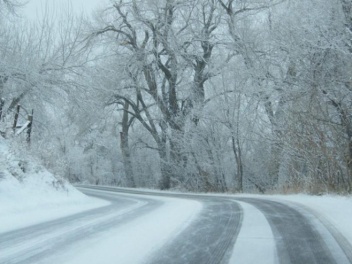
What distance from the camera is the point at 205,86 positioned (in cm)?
2400

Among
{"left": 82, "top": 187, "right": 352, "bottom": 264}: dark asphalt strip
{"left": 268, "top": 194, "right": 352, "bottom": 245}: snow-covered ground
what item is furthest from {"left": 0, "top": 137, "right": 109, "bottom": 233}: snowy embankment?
{"left": 268, "top": 194, "right": 352, "bottom": 245}: snow-covered ground

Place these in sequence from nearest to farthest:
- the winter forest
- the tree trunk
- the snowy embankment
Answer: the snowy embankment → the winter forest → the tree trunk

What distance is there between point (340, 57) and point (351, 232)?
7.19m

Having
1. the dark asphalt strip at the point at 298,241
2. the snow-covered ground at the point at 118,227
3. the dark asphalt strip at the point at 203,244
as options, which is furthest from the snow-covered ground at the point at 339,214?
the dark asphalt strip at the point at 203,244

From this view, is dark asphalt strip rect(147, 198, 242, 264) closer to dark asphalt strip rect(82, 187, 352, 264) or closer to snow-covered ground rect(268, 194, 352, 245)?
dark asphalt strip rect(82, 187, 352, 264)

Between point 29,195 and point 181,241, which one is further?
point 29,195

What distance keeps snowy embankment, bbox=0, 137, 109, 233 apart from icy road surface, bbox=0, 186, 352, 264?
1101 millimetres

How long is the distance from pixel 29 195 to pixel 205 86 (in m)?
15.6

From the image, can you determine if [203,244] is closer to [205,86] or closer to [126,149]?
[205,86]

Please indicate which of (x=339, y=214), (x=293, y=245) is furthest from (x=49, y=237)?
(x=339, y=214)

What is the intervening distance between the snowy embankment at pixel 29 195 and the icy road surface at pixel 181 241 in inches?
43.3

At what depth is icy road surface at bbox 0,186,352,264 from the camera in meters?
4.24

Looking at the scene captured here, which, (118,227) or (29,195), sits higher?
(29,195)

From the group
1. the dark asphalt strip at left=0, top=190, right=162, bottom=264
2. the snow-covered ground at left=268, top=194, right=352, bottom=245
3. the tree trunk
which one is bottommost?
the dark asphalt strip at left=0, top=190, right=162, bottom=264
